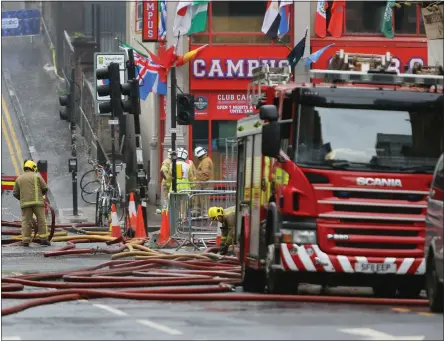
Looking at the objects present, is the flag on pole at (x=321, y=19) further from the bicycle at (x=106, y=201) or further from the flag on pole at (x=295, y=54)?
the bicycle at (x=106, y=201)

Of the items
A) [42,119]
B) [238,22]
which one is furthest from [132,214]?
[42,119]

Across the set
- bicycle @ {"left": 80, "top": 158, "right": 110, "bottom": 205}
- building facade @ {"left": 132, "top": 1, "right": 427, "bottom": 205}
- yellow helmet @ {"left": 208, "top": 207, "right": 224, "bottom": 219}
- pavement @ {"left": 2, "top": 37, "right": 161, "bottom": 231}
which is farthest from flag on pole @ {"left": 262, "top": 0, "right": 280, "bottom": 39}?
yellow helmet @ {"left": 208, "top": 207, "right": 224, "bottom": 219}

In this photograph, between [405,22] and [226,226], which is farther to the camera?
[405,22]

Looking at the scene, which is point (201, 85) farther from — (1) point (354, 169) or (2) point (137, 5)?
(1) point (354, 169)

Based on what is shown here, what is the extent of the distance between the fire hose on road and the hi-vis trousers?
5641 mm

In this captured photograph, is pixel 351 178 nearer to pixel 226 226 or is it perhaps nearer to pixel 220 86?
pixel 226 226

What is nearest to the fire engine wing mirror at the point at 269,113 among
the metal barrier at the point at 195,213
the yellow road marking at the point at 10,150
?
the metal barrier at the point at 195,213

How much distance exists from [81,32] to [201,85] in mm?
23889

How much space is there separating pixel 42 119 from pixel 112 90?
22929 mm

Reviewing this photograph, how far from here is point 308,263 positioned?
15656 mm

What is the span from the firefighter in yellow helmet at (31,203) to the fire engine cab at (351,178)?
11638 millimetres

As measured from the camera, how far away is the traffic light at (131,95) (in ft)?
94.8

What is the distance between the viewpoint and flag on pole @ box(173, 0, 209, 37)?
125 ft

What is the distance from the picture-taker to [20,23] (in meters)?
63.4
